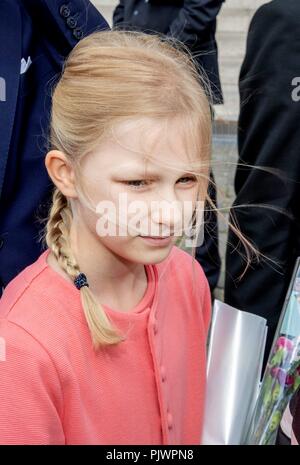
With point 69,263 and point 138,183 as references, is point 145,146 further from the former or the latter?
point 69,263

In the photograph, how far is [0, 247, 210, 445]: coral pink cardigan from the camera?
3.37 feet

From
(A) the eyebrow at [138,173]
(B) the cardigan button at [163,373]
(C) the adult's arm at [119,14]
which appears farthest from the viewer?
(C) the adult's arm at [119,14]

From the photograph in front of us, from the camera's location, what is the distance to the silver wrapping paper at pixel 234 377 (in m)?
1.04

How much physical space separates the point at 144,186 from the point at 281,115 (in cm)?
78

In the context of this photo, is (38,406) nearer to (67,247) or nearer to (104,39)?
(67,247)

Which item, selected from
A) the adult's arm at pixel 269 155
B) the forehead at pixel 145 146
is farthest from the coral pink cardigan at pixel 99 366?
the adult's arm at pixel 269 155

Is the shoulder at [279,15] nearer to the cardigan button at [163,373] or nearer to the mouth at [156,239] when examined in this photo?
the mouth at [156,239]

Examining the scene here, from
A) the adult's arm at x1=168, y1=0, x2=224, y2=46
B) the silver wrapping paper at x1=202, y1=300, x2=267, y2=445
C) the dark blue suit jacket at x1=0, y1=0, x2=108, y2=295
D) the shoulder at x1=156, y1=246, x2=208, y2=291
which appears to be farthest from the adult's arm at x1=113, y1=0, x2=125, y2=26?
the silver wrapping paper at x1=202, y1=300, x2=267, y2=445

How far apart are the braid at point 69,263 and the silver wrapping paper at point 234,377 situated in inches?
7.6

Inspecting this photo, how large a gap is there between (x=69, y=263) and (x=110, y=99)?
0.30m

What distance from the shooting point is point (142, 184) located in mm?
1056

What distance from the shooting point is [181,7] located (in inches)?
125

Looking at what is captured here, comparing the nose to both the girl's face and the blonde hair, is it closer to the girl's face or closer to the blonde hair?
the girl's face

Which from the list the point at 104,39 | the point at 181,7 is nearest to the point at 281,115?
the point at 104,39
